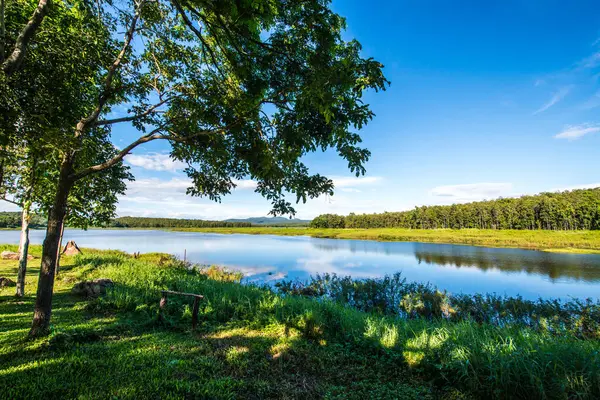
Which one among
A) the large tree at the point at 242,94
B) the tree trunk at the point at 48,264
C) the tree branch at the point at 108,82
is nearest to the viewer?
the large tree at the point at 242,94

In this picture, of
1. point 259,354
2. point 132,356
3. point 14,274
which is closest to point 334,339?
point 259,354

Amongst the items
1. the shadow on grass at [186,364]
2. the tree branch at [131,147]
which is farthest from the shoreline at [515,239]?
the tree branch at [131,147]

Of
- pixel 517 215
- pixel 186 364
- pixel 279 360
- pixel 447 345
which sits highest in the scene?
pixel 517 215

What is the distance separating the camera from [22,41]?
419cm

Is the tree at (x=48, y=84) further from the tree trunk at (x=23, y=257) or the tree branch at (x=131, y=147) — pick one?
the tree trunk at (x=23, y=257)

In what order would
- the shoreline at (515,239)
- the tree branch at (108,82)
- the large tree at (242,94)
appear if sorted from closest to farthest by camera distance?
the large tree at (242,94)
the tree branch at (108,82)
the shoreline at (515,239)

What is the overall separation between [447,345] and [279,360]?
11.8ft

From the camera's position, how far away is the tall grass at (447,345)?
4257 millimetres

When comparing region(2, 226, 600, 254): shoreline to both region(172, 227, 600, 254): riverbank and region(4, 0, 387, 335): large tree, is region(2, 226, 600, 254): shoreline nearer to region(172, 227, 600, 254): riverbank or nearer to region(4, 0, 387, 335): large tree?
region(172, 227, 600, 254): riverbank

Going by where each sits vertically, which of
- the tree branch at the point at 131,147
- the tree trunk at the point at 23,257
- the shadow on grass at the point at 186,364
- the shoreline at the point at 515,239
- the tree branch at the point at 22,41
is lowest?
the shoreline at the point at 515,239

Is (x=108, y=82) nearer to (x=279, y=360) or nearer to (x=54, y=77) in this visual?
(x=54, y=77)

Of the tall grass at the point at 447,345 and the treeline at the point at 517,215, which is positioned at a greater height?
the treeline at the point at 517,215

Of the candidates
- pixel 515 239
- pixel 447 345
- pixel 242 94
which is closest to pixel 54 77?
pixel 242 94

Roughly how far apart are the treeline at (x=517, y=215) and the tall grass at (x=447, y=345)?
4564 inches
